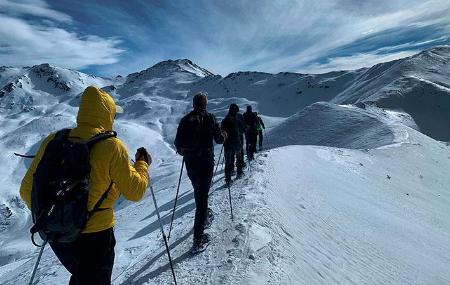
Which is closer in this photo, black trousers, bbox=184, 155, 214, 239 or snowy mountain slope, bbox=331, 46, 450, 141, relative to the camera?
black trousers, bbox=184, 155, 214, 239

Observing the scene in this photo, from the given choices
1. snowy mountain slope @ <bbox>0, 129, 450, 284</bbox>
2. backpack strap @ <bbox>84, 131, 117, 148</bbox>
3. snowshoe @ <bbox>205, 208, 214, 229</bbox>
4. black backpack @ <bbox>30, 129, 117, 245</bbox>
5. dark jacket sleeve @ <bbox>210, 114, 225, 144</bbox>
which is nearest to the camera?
black backpack @ <bbox>30, 129, 117, 245</bbox>

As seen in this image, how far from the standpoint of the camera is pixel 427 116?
229ft

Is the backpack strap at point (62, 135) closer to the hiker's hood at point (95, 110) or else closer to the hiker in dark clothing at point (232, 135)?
the hiker's hood at point (95, 110)

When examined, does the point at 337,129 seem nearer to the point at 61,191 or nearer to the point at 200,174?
the point at 200,174

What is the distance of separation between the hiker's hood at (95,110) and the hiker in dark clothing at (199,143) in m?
2.83

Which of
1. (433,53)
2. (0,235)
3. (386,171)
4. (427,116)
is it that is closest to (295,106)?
(433,53)

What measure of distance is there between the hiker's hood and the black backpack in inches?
14.7

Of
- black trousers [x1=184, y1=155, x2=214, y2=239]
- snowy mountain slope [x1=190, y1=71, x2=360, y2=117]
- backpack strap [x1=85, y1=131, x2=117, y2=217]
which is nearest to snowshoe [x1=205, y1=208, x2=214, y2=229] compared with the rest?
black trousers [x1=184, y1=155, x2=214, y2=239]

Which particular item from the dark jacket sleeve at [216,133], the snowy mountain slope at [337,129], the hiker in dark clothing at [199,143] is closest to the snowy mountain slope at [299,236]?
the hiker in dark clothing at [199,143]

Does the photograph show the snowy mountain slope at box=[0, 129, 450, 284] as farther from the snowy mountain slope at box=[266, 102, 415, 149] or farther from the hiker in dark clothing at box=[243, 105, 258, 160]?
the snowy mountain slope at box=[266, 102, 415, 149]

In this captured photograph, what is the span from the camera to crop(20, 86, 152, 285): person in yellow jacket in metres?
3.75

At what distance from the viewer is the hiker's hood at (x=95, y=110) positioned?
3957 mm

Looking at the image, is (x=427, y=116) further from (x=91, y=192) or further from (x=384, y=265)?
(x=91, y=192)

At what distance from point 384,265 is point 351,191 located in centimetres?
636
